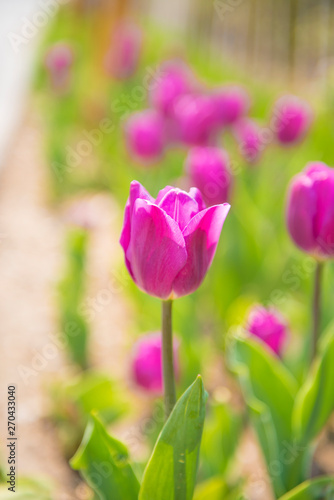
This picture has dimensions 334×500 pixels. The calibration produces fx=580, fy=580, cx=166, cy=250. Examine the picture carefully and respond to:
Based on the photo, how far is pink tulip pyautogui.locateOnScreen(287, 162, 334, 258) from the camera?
31.6 inches

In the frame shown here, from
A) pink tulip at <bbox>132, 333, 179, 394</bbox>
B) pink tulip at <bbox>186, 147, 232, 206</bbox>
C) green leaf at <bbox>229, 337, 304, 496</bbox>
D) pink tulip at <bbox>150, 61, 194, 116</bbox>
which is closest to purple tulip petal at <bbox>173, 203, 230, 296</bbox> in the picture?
green leaf at <bbox>229, 337, 304, 496</bbox>

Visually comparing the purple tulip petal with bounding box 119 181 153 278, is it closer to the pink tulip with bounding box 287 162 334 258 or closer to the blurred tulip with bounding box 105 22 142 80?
the pink tulip with bounding box 287 162 334 258

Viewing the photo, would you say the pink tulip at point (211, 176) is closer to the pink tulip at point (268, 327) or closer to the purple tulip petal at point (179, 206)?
the pink tulip at point (268, 327)

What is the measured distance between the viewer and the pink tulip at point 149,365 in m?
1.12

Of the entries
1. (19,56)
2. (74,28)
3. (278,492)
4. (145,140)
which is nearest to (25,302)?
(145,140)

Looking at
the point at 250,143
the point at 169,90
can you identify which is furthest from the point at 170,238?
the point at 169,90

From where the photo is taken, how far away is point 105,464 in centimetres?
75

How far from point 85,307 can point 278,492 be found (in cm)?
88

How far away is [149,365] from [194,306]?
399mm

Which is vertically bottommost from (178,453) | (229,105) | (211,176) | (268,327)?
(178,453)

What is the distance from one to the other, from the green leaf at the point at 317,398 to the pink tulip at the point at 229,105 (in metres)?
0.98

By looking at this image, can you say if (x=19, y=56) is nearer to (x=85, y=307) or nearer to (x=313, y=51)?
(x=313, y=51)

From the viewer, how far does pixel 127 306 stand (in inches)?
81.4

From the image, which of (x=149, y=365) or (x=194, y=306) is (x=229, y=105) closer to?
(x=194, y=306)
